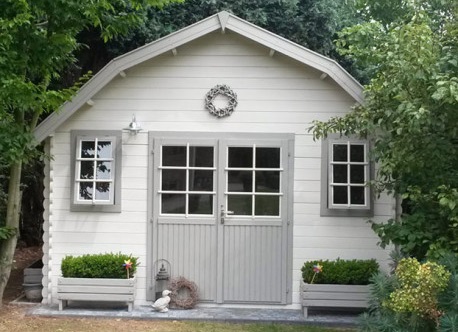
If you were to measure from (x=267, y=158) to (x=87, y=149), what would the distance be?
7.72ft

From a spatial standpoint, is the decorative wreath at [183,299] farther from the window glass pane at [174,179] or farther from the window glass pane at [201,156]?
the window glass pane at [201,156]

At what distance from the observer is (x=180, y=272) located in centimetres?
757

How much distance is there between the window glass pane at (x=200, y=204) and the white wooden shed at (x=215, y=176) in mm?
13

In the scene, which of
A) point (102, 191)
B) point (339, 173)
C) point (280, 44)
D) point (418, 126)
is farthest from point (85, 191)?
point (418, 126)

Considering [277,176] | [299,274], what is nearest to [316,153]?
[277,176]

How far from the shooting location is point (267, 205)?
7504mm

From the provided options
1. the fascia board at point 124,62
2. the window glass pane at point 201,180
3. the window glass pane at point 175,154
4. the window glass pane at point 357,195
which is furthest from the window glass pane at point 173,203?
the window glass pane at point 357,195

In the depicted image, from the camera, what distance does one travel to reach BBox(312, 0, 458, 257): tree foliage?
211 inches

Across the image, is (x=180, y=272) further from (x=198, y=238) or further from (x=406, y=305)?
(x=406, y=305)

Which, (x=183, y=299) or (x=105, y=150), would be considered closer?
(x=183, y=299)

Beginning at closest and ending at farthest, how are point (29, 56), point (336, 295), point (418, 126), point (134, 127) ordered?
point (418, 126)
point (29, 56)
point (336, 295)
point (134, 127)

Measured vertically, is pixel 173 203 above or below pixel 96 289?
above

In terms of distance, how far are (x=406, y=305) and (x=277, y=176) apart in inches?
122

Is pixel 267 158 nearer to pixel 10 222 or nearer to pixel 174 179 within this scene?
pixel 174 179
